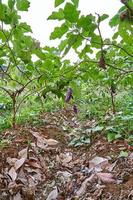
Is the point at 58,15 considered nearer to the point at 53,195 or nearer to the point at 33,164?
the point at 53,195

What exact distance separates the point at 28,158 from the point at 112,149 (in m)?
0.66

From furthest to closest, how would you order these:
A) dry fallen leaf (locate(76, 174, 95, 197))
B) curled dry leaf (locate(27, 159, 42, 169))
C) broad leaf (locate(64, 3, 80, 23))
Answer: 1. curled dry leaf (locate(27, 159, 42, 169))
2. dry fallen leaf (locate(76, 174, 95, 197))
3. broad leaf (locate(64, 3, 80, 23))

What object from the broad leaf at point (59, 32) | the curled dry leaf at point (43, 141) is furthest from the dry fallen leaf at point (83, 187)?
the broad leaf at point (59, 32)

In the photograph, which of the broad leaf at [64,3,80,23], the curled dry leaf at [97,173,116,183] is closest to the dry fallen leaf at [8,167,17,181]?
the curled dry leaf at [97,173,116,183]

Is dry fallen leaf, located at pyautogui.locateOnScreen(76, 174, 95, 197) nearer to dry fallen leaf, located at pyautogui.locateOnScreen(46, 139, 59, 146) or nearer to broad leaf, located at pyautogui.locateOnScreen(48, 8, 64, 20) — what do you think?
dry fallen leaf, located at pyautogui.locateOnScreen(46, 139, 59, 146)

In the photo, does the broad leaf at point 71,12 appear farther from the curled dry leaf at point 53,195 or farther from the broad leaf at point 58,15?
the curled dry leaf at point 53,195

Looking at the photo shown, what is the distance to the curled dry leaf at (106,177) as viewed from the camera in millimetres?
2301

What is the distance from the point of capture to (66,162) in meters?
2.78

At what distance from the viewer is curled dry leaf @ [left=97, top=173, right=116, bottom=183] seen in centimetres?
230

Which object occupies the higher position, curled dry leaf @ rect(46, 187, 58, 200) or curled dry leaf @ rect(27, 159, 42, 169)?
curled dry leaf @ rect(27, 159, 42, 169)

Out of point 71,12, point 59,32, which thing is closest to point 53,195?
point 59,32

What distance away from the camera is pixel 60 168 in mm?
2689

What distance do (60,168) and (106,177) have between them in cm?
47

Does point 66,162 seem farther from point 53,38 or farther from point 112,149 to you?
point 53,38
